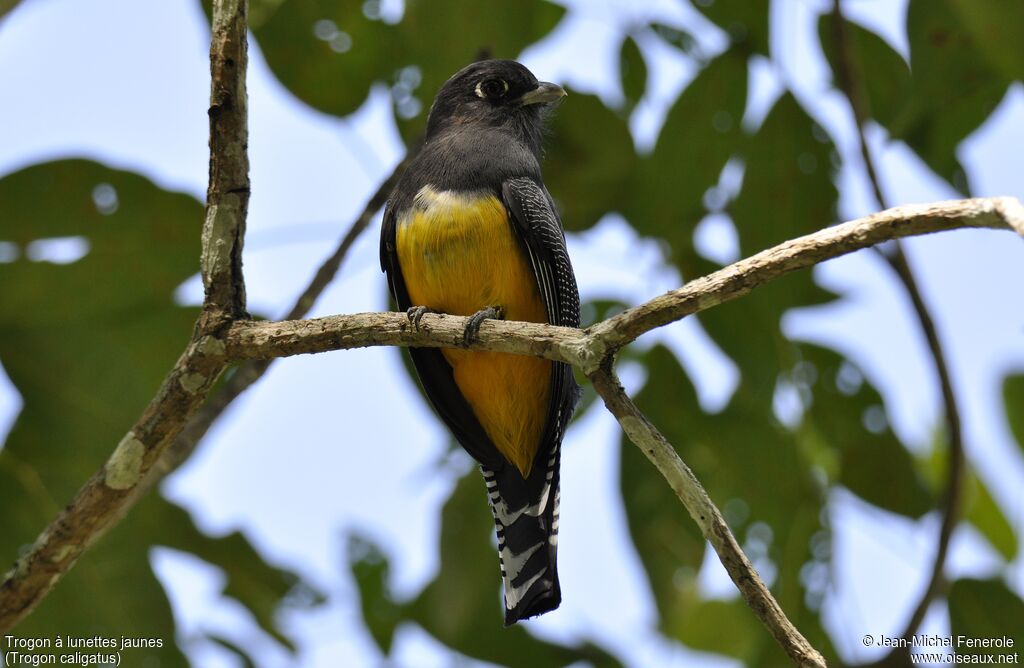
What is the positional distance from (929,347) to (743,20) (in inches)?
51.5

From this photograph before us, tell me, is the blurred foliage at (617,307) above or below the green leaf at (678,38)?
below

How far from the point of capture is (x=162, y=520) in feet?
13.1

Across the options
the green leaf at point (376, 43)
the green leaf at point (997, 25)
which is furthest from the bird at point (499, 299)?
the green leaf at point (997, 25)

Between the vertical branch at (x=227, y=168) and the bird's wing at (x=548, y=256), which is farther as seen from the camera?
the bird's wing at (x=548, y=256)

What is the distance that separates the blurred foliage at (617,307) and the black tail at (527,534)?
43 cm

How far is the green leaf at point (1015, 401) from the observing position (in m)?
4.21

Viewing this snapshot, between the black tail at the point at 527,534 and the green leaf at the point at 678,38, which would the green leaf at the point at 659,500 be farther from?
the green leaf at the point at 678,38

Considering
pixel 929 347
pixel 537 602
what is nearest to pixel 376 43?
pixel 537 602

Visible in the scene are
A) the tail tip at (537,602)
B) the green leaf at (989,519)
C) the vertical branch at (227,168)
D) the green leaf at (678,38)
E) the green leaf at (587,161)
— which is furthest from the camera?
the green leaf at (989,519)

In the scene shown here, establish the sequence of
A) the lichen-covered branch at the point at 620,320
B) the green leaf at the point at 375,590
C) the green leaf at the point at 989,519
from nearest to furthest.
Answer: the lichen-covered branch at the point at 620,320, the green leaf at the point at 375,590, the green leaf at the point at 989,519

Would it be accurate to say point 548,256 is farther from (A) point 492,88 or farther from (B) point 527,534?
(A) point 492,88

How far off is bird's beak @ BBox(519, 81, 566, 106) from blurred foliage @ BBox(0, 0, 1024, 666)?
0.47 feet

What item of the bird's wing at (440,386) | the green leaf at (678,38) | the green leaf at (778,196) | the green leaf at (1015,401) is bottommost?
the green leaf at (1015,401)

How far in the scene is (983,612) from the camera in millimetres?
3600
